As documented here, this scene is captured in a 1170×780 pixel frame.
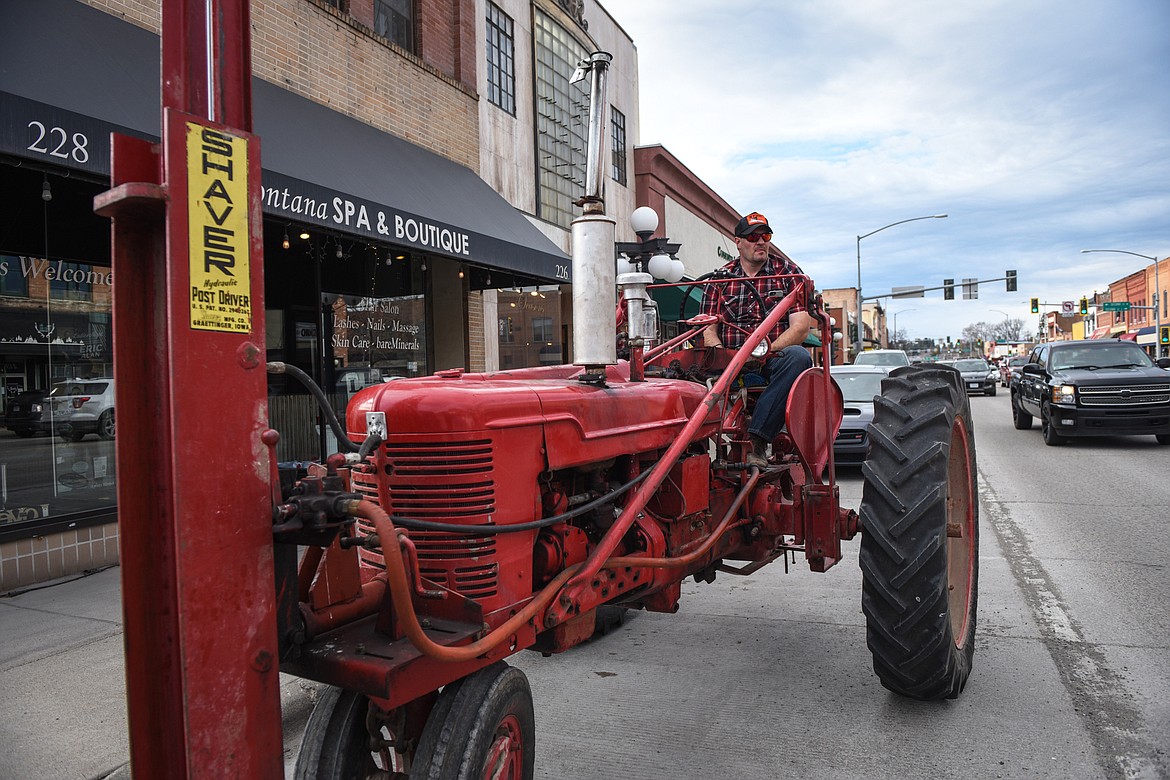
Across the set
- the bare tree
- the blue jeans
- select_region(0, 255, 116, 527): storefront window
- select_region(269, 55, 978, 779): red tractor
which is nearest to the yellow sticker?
select_region(269, 55, 978, 779): red tractor

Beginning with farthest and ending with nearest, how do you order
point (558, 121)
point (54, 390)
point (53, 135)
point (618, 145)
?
point (618, 145) < point (558, 121) < point (54, 390) < point (53, 135)

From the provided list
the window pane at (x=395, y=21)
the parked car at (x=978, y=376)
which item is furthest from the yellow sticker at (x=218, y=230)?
the parked car at (x=978, y=376)

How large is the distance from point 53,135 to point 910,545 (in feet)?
17.2

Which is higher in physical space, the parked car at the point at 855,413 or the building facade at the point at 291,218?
the building facade at the point at 291,218

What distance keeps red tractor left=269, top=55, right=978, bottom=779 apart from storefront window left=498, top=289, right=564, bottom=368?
8432 millimetres

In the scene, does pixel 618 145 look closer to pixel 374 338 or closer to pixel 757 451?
pixel 374 338

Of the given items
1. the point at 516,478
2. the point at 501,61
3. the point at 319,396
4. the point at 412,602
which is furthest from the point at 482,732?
the point at 501,61

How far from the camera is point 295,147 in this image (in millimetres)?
7168

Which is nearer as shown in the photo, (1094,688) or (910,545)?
(910,545)

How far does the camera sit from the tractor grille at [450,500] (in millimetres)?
2404

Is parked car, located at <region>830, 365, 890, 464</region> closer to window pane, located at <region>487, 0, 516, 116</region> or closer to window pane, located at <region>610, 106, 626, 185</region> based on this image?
Result: window pane, located at <region>487, 0, 516, 116</region>

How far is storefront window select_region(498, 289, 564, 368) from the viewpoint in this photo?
12852 millimetres

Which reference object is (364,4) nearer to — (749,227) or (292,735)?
(749,227)

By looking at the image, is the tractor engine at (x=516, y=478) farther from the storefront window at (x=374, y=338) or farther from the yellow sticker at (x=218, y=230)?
the storefront window at (x=374, y=338)
